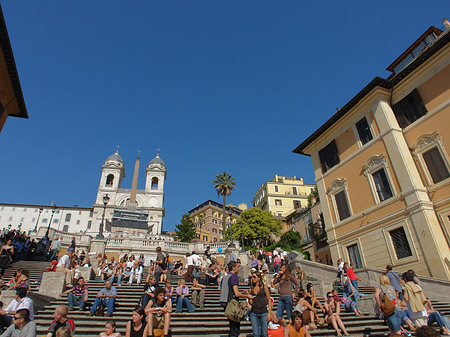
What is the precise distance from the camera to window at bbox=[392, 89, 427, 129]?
16375mm

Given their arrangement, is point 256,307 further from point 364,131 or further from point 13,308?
point 364,131

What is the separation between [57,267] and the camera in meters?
10.6

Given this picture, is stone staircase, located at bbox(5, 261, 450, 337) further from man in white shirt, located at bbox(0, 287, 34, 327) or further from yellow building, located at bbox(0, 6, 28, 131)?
yellow building, located at bbox(0, 6, 28, 131)

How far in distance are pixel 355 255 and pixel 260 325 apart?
584 inches

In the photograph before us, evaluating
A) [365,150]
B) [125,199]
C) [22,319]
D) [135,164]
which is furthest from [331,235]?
[135,164]

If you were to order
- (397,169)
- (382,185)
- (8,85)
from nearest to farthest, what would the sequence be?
(397,169)
(8,85)
(382,185)

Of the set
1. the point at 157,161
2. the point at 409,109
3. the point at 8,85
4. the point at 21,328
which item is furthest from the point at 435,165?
the point at 157,161

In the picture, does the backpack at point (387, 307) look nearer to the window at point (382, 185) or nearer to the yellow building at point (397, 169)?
the yellow building at point (397, 169)

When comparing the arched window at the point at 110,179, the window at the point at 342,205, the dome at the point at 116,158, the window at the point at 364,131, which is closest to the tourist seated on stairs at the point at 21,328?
the window at the point at 342,205

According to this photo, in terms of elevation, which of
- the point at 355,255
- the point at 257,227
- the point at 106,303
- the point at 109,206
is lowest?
the point at 106,303

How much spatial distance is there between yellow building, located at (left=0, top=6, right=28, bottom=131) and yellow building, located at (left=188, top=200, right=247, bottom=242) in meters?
59.0

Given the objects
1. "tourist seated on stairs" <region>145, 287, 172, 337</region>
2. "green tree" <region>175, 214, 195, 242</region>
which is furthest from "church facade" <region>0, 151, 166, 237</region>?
"tourist seated on stairs" <region>145, 287, 172, 337</region>

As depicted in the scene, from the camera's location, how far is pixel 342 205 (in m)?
19.6

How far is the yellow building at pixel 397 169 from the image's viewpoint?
14273 millimetres
